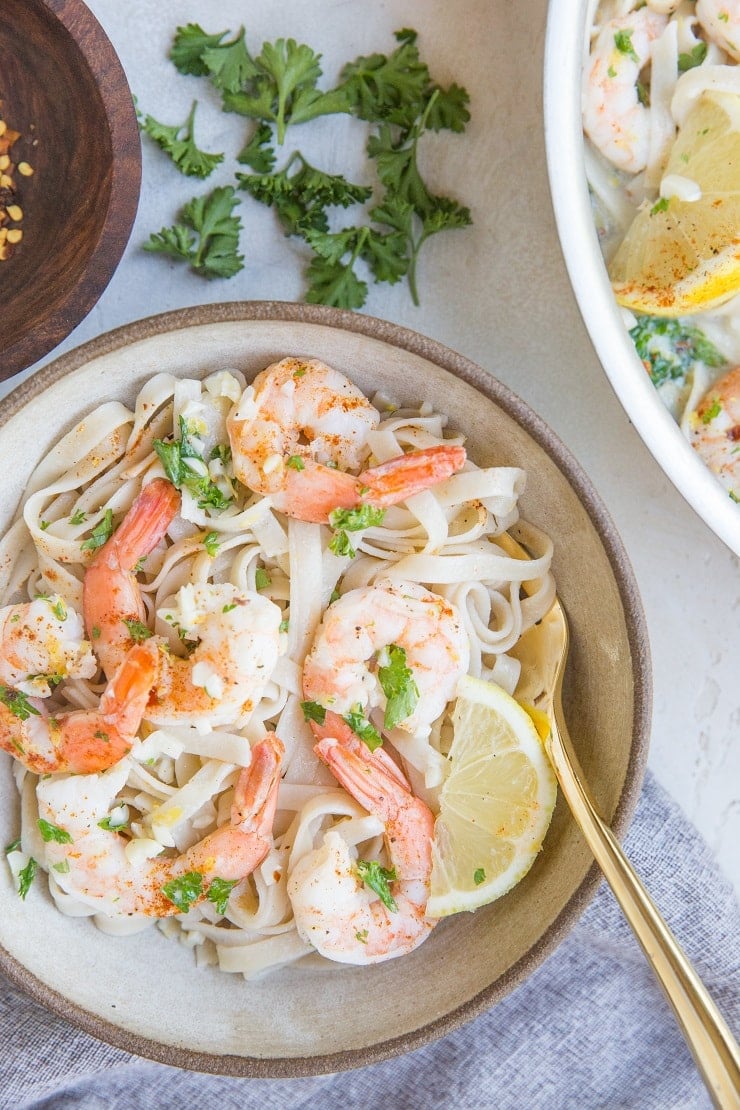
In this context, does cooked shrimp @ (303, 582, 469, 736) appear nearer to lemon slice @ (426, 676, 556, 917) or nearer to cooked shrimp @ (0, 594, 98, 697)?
lemon slice @ (426, 676, 556, 917)

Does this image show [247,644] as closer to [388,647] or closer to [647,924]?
[388,647]

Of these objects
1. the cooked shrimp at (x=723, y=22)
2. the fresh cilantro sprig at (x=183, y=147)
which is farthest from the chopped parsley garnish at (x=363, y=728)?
the cooked shrimp at (x=723, y=22)

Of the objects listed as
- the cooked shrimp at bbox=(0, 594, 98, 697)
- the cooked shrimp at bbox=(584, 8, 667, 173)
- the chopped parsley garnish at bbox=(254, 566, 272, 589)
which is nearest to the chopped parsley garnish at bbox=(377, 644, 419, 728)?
the chopped parsley garnish at bbox=(254, 566, 272, 589)

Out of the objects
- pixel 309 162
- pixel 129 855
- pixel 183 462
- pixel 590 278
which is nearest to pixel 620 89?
pixel 590 278

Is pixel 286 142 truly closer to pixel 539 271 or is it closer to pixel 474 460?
pixel 539 271

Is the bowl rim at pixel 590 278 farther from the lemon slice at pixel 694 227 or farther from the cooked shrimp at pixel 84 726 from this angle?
the cooked shrimp at pixel 84 726
